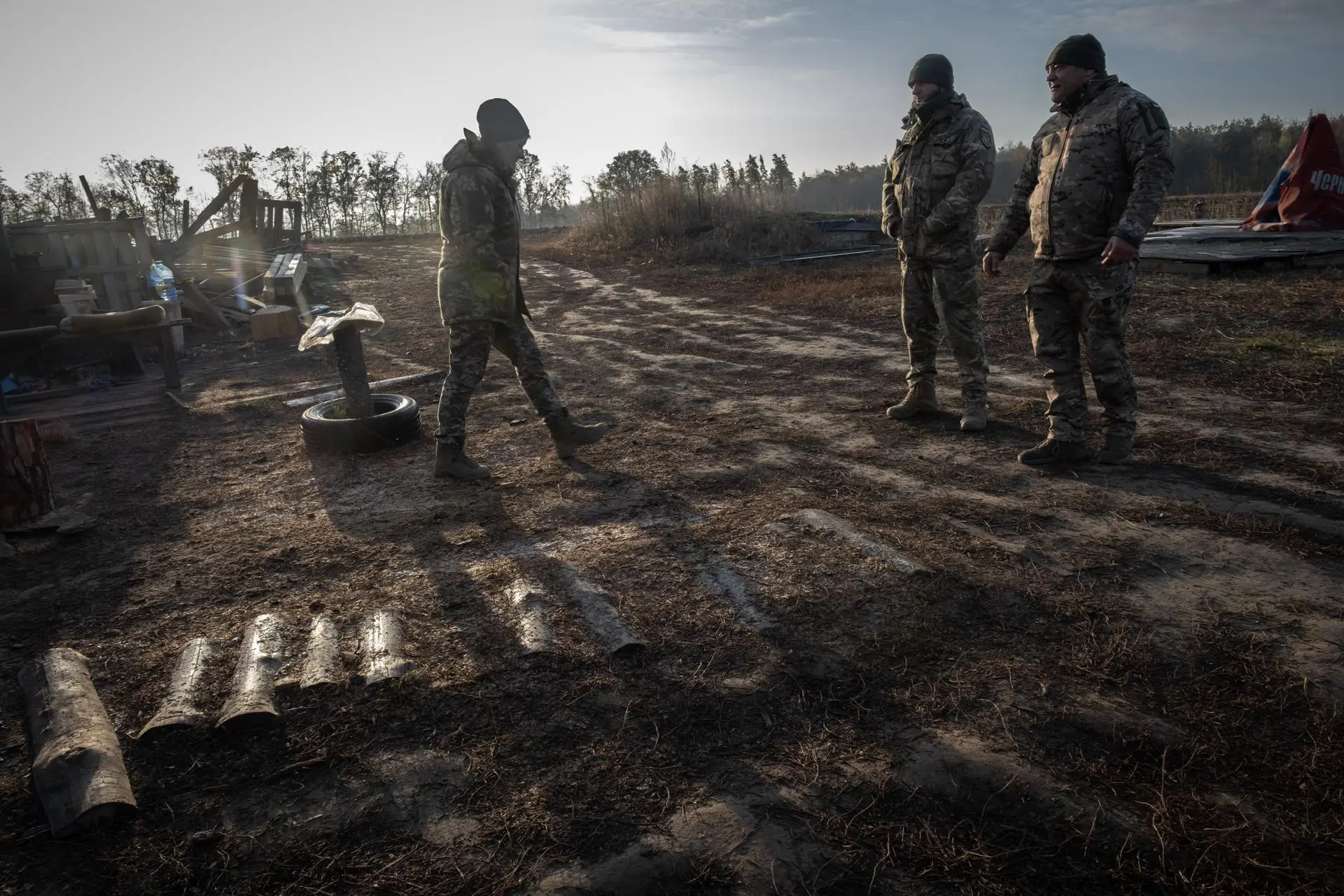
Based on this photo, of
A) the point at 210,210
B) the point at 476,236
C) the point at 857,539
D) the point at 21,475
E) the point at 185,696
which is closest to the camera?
the point at 185,696

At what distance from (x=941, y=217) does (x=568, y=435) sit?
251 cm

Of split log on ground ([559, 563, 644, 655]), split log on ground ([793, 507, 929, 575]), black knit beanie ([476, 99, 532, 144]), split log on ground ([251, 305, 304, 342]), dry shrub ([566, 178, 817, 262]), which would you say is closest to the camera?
split log on ground ([559, 563, 644, 655])

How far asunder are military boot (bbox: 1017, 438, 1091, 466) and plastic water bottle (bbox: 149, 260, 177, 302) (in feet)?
35.3

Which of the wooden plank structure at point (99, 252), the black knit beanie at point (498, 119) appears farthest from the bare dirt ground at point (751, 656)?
the wooden plank structure at point (99, 252)

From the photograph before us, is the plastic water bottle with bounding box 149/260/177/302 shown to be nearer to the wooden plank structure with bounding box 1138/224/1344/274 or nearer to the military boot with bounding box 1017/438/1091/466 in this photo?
the military boot with bounding box 1017/438/1091/466

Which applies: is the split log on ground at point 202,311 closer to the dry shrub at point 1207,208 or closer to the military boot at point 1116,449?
the military boot at point 1116,449

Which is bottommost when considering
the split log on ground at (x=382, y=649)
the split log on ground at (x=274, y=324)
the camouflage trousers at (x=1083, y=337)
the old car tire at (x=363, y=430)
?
the split log on ground at (x=382, y=649)

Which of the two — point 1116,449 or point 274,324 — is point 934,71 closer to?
point 1116,449

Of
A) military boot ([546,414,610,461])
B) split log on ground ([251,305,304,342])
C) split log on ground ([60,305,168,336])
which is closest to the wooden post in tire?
military boot ([546,414,610,461])

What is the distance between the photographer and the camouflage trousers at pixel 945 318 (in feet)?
15.7

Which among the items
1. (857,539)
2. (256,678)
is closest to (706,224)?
(857,539)

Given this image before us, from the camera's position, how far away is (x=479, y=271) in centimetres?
454

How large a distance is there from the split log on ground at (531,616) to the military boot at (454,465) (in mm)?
1473

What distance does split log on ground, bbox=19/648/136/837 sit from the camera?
2.08 m
